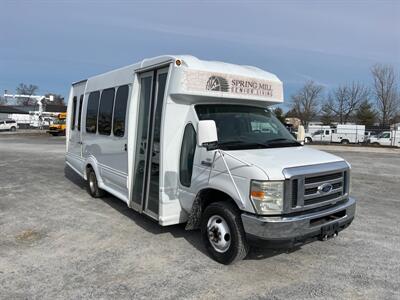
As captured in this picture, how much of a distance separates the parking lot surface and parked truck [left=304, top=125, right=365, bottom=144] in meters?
34.9

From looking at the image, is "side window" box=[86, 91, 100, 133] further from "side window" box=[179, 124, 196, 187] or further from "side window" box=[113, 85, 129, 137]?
"side window" box=[179, 124, 196, 187]

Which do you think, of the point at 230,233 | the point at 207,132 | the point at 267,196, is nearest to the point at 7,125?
the point at 207,132

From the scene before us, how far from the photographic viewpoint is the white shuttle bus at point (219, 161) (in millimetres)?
4234

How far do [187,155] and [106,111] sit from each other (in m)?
3.00

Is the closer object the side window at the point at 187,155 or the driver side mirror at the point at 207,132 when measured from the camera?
the driver side mirror at the point at 207,132

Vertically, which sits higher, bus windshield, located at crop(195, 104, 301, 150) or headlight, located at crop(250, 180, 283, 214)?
bus windshield, located at crop(195, 104, 301, 150)

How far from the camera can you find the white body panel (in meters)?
4.50

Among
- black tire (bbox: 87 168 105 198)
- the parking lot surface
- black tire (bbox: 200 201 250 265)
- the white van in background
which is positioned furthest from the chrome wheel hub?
the white van in background

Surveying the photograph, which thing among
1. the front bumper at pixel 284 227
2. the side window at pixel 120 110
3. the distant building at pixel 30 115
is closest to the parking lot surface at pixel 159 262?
the front bumper at pixel 284 227

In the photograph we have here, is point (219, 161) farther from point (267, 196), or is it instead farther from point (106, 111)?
point (106, 111)

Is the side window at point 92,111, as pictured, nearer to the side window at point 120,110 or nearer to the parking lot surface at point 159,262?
the side window at point 120,110

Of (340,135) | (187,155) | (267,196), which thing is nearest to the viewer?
(267,196)

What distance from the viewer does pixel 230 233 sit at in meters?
4.57

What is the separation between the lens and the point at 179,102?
17.5 ft
